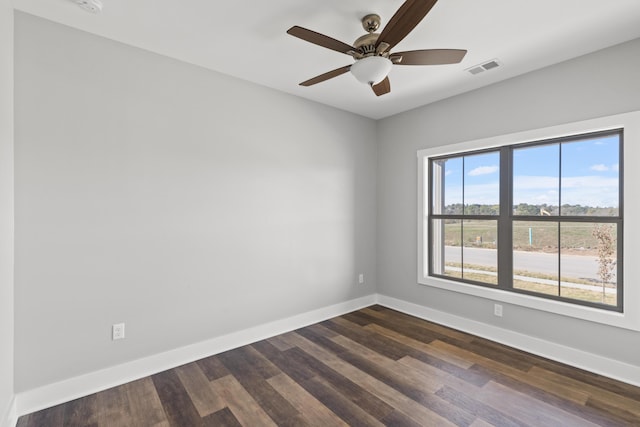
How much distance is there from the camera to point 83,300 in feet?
7.34

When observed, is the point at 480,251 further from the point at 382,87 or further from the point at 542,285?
the point at 382,87

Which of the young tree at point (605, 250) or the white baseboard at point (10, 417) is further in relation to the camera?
the young tree at point (605, 250)

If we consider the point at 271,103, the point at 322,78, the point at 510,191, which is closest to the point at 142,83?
the point at 271,103

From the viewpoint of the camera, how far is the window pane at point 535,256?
2887mm

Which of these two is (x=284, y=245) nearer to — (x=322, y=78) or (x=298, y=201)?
(x=298, y=201)

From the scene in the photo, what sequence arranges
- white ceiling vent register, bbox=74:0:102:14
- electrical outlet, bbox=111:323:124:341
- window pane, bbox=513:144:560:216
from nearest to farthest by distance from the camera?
1. white ceiling vent register, bbox=74:0:102:14
2. electrical outlet, bbox=111:323:124:341
3. window pane, bbox=513:144:560:216

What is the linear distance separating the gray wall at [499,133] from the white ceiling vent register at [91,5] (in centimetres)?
331

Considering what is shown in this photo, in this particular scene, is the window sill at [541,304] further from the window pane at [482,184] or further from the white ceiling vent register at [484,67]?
the white ceiling vent register at [484,67]

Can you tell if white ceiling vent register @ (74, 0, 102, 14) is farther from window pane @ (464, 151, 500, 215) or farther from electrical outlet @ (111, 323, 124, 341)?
window pane @ (464, 151, 500, 215)

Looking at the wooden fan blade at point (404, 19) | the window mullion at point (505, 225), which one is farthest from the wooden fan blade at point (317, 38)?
the window mullion at point (505, 225)

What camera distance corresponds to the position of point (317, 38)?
1.85 metres

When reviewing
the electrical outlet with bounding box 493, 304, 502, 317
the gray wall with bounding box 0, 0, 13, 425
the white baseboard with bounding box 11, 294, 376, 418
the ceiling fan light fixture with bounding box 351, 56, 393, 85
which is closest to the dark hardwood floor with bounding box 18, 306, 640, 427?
the white baseboard with bounding box 11, 294, 376, 418

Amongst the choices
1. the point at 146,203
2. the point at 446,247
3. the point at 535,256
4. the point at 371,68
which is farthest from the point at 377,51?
the point at 446,247

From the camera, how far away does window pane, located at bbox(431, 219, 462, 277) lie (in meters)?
3.66
